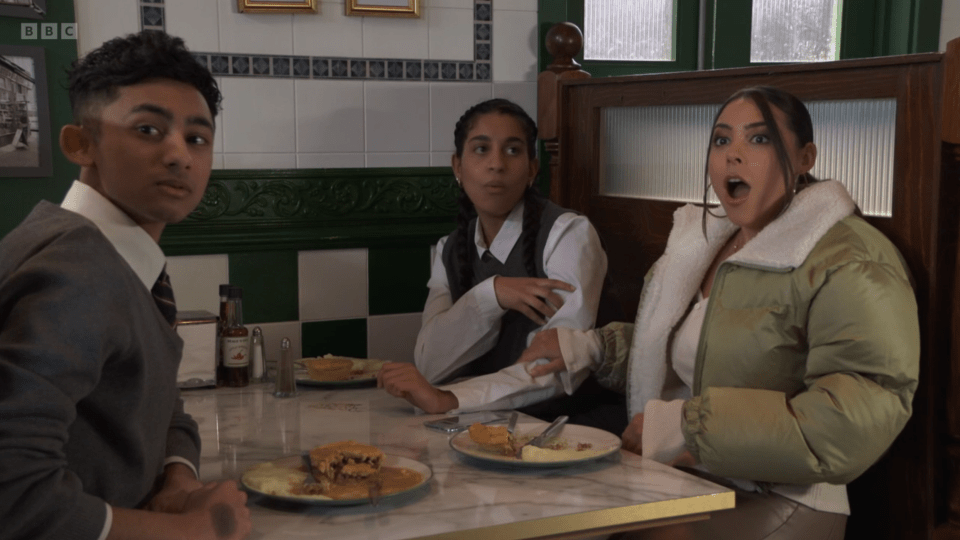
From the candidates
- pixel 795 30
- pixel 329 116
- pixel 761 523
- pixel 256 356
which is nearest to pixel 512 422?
pixel 761 523

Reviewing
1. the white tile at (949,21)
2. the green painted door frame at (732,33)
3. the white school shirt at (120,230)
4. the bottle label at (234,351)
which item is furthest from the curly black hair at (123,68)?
the white tile at (949,21)

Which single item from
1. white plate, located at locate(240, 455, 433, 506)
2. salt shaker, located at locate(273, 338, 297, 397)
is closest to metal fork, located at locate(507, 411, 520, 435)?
white plate, located at locate(240, 455, 433, 506)

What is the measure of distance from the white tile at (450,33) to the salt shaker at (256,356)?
1167 millimetres

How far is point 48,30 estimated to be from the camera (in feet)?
7.79

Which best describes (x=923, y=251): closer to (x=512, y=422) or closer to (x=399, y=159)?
(x=512, y=422)

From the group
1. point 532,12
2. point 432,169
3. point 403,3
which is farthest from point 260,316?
point 532,12

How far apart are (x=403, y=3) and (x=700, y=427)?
5.63ft

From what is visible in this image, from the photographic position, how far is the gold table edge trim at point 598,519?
1130 millimetres

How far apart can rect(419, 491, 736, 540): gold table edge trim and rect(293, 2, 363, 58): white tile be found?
6.14ft

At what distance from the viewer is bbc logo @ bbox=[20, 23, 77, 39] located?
2.35 meters

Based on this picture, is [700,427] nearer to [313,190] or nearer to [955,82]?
[955,82]

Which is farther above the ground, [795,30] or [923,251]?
[795,30]

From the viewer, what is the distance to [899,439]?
177 cm

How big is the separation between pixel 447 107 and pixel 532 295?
0.95 m
